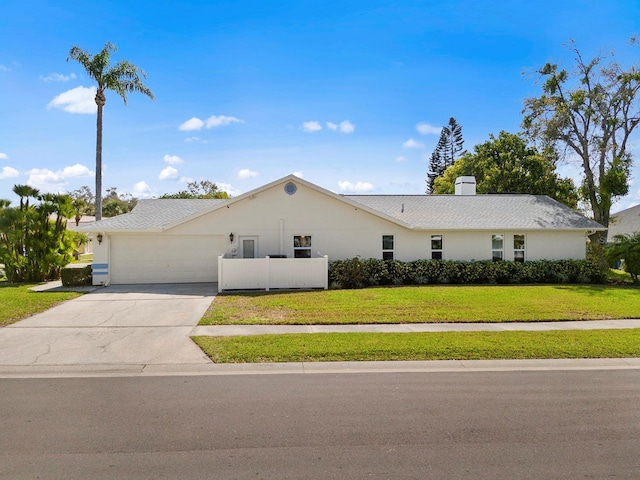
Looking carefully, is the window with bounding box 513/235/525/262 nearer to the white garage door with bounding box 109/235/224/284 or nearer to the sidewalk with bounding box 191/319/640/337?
the sidewalk with bounding box 191/319/640/337

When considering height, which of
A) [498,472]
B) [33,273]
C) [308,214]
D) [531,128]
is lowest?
[498,472]

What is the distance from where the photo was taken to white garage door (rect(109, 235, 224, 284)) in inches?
756

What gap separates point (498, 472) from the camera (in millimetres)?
4250

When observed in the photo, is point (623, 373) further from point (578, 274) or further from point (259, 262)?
point (578, 274)


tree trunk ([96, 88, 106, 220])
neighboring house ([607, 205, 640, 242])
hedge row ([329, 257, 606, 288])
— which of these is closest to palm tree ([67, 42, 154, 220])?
tree trunk ([96, 88, 106, 220])

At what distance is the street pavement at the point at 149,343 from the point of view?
7.63 m

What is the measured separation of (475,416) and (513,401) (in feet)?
2.93

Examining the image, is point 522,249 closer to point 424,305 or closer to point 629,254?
point 629,254

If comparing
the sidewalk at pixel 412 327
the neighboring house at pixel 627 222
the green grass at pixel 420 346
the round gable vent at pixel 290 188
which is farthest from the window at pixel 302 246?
the neighboring house at pixel 627 222

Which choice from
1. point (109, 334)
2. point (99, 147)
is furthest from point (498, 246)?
point (99, 147)

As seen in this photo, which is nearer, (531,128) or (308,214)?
(308,214)

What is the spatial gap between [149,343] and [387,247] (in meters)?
13.2

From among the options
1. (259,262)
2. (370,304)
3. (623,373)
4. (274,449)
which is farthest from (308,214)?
(274,449)

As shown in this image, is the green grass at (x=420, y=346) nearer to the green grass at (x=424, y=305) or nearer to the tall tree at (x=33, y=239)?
the green grass at (x=424, y=305)
